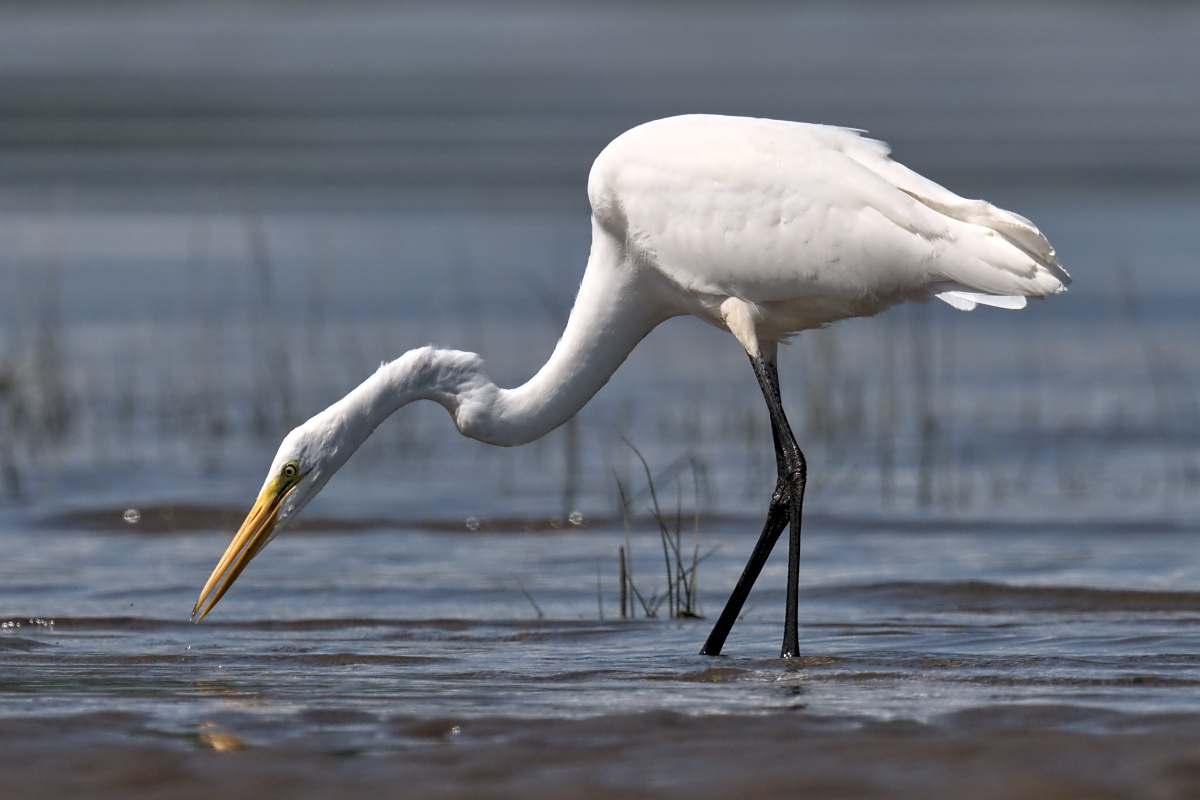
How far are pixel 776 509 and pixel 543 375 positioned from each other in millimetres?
1208

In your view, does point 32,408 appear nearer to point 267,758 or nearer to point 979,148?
point 267,758

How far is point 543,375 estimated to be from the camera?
25.1 ft

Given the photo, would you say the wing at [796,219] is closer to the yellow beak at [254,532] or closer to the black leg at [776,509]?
the black leg at [776,509]

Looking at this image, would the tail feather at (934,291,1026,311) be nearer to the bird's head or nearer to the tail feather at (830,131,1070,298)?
the tail feather at (830,131,1070,298)

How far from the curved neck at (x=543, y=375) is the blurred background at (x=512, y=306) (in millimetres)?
1285

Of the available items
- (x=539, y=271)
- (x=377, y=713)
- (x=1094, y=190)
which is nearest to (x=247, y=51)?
(x=1094, y=190)

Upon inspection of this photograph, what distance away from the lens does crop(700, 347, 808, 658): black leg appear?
748 cm

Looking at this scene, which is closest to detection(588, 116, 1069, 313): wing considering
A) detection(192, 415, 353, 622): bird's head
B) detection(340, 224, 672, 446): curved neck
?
detection(340, 224, 672, 446): curved neck

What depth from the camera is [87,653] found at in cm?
743

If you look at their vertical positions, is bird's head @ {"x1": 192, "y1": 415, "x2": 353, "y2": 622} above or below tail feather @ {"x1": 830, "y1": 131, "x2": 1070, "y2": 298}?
below

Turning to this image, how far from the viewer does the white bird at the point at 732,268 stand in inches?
283

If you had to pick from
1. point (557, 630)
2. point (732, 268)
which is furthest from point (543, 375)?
point (557, 630)

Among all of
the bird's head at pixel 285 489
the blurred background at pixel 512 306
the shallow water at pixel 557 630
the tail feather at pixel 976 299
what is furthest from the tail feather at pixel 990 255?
the bird's head at pixel 285 489

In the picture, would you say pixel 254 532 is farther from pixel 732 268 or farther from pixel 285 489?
pixel 732 268
